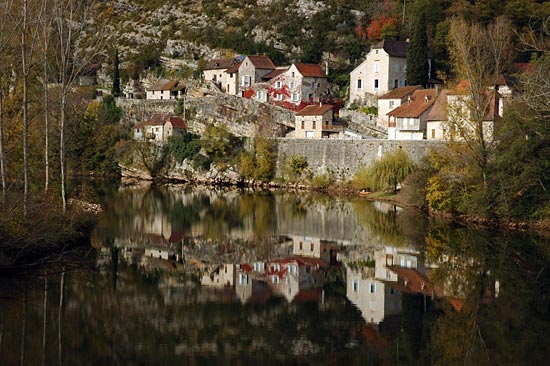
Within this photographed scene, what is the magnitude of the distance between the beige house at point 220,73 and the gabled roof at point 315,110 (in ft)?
41.2

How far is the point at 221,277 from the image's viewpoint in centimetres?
2341

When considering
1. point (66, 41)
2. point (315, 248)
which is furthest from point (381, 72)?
point (66, 41)

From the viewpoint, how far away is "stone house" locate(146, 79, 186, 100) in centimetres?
7325

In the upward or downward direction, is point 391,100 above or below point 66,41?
below

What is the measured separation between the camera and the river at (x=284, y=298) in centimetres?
1591

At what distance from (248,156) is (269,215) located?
66.0ft

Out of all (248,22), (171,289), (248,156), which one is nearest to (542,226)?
(171,289)

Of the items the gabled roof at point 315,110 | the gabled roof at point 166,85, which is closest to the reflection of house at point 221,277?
the gabled roof at point 315,110

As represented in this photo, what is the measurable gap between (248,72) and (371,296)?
164 feet

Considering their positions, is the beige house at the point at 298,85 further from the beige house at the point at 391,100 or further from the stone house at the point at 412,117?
the stone house at the point at 412,117

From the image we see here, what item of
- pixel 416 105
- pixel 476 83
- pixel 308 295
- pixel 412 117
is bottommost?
pixel 308 295

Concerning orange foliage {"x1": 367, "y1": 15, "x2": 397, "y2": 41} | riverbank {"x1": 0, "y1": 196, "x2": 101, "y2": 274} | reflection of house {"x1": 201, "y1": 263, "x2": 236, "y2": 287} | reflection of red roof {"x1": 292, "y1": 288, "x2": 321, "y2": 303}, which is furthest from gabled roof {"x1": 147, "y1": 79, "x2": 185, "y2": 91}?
reflection of red roof {"x1": 292, "y1": 288, "x2": 321, "y2": 303}

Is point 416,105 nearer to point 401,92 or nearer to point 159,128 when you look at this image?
point 401,92

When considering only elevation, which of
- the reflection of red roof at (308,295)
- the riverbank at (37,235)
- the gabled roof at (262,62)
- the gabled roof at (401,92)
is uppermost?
the gabled roof at (262,62)
